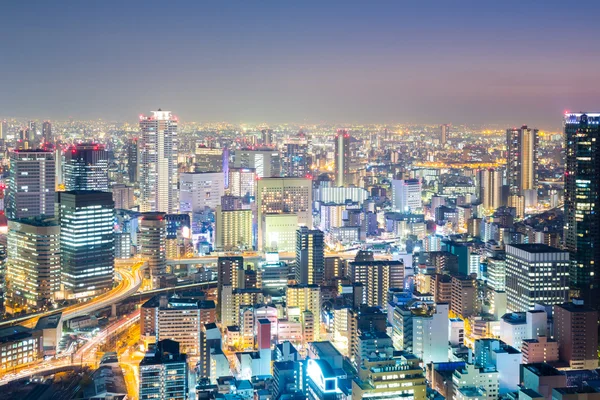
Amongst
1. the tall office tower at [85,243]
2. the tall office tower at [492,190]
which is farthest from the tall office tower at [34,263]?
the tall office tower at [492,190]

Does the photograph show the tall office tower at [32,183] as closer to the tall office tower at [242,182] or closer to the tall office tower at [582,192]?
the tall office tower at [242,182]

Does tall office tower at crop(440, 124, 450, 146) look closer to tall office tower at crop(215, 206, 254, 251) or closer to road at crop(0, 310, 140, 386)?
tall office tower at crop(215, 206, 254, 251)

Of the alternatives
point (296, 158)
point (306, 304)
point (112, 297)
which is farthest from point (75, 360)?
point (296, 158)

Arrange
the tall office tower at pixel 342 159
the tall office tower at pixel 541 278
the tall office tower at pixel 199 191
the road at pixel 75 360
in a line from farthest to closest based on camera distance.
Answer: the tall office tower at pixel 342 159 → the tall office tower at pixel 199 191 → the tall office tower at pixel 541 278 → the road at pixel 75 360

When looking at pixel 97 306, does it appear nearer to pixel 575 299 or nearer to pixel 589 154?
pixel 575 299

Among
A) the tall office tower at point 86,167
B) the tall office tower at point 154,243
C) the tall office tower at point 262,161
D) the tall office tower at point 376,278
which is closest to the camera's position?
the tall office tower at point 376,278
